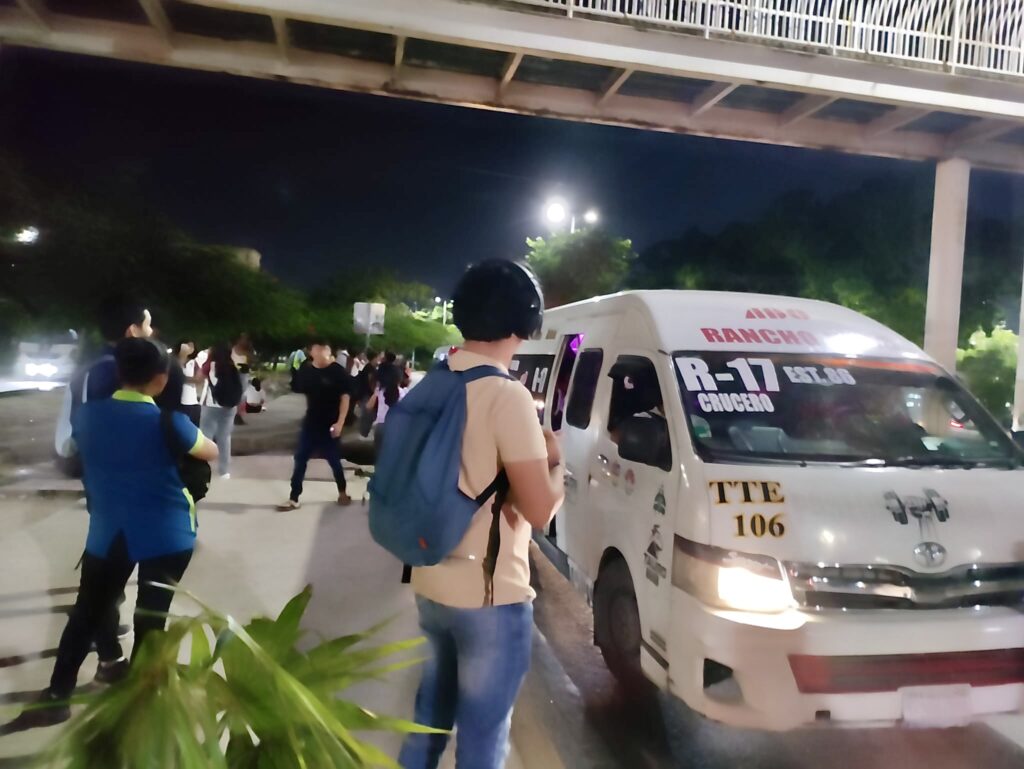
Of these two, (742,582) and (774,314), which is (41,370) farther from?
(742,582)

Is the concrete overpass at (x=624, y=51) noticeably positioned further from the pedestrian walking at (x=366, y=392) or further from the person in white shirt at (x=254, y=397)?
the person in white shirt at (x=254, y=397)

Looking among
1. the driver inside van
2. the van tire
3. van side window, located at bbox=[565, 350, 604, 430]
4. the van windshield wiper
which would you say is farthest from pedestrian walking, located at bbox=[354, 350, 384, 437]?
the van windshield wiper

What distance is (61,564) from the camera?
5.68 meters

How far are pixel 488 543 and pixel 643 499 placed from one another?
178 cm

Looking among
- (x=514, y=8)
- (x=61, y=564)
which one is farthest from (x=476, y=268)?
(x=514, y=8)

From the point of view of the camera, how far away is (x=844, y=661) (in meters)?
2.92

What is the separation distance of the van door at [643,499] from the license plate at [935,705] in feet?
3.09

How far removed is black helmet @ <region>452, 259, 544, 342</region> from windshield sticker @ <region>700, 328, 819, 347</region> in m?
2.08

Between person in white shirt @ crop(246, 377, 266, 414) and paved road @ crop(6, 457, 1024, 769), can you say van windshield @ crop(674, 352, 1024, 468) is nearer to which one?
paved road @ crop(6, 457, 1024, 769)

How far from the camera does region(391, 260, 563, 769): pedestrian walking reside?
199 cm

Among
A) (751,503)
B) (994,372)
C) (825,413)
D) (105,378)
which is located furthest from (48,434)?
(994,372)

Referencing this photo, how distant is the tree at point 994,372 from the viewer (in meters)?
16.9

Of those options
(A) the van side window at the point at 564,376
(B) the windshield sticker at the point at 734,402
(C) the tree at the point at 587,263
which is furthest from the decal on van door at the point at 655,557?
(C) the tree at the point at 587,263

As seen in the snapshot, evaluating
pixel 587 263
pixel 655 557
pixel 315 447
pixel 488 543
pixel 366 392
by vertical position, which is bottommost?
pixel 315 447
